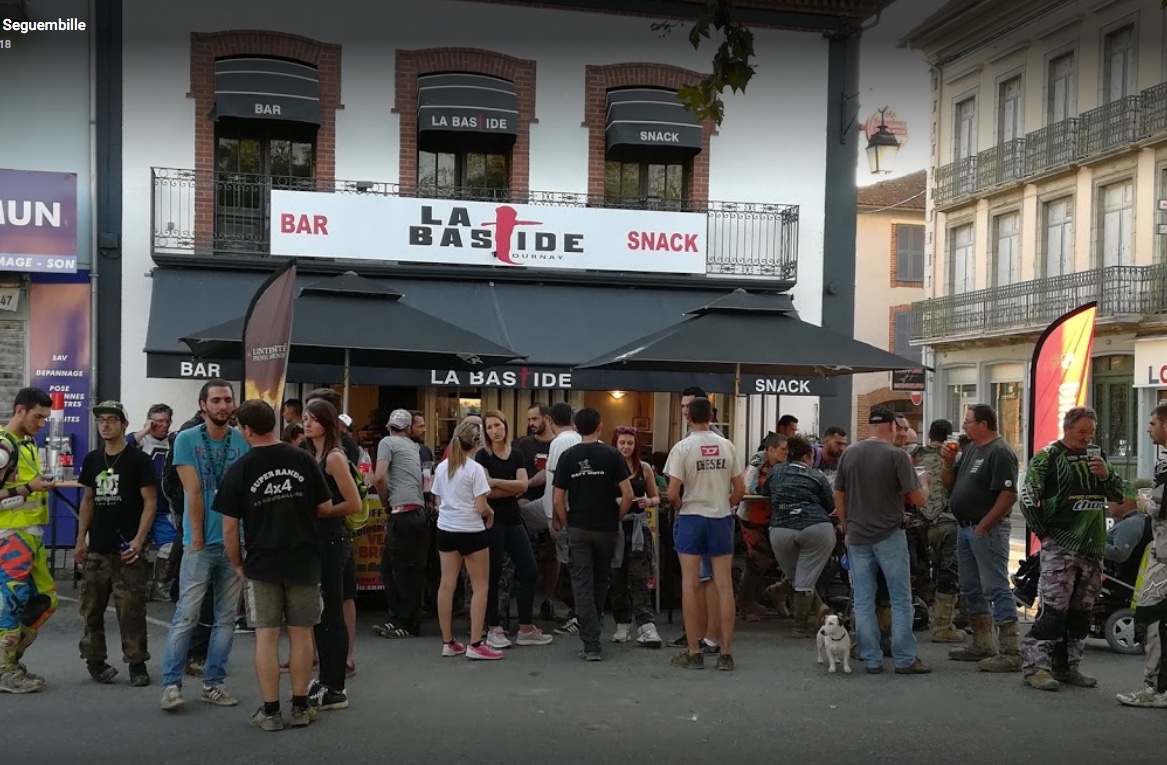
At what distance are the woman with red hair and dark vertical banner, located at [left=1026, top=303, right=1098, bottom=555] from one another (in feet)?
12.0

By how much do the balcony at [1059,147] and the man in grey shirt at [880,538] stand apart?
19741 millimetres

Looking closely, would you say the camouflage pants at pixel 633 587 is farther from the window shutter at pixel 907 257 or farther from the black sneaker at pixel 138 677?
the window shutter at pixel 907 257

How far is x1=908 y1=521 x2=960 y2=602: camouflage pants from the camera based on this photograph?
31.1ft

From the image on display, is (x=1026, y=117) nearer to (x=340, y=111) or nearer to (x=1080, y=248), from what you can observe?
(x=1080, y=248)

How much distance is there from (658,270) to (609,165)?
5.53ft

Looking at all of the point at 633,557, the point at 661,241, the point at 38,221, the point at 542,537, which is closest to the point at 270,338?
the point at 542,537

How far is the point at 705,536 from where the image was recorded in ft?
27.1

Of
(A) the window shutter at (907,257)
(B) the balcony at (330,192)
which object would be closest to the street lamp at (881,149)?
(B) the balcony at (330,192)

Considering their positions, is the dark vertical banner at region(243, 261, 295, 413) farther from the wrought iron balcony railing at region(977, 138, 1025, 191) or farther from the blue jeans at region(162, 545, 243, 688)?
the wrought iron balcony railing at region(977, 138, 1025, 191)

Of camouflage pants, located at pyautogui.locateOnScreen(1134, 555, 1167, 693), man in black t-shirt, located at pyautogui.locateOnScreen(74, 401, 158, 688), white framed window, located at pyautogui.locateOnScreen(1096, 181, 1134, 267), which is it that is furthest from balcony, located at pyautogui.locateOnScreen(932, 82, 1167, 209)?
man in black t-shirt, located at pyautogui.locateOnScreen(74, 401, 158, 688)

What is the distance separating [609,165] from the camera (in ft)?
54.4

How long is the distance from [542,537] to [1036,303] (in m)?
21.6

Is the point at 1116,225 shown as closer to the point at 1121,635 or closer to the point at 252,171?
the point at 252,171

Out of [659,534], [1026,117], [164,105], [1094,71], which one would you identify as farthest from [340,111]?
[1026,117]
